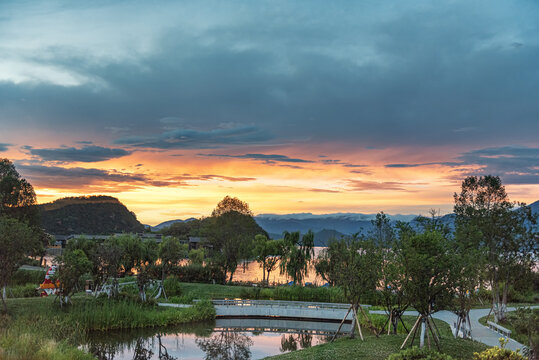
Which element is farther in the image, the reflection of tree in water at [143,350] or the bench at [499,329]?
the bench at [499,329]

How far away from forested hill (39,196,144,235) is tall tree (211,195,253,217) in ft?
101

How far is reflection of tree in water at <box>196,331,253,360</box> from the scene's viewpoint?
16.9m

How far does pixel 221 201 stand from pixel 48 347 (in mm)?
55905

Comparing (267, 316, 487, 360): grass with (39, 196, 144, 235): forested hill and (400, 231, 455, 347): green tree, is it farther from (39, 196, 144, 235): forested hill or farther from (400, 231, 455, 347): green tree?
(39, 196, 144, 235): forested hill

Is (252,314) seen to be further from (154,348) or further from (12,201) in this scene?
(12,201)

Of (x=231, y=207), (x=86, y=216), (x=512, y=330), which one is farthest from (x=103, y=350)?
(x=86, y=216)

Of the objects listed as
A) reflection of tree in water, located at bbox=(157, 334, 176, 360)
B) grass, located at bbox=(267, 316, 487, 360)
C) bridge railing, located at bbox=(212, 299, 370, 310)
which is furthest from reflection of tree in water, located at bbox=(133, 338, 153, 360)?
bridge railing, located at bbox=(212, 299, 370, 310)

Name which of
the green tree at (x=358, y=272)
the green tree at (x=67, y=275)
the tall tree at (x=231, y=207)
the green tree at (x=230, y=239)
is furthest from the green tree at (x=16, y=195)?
the green tree at (x=358, y=272)

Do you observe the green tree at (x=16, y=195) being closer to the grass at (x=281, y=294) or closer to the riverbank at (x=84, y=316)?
the grass at (x=281, y=294)

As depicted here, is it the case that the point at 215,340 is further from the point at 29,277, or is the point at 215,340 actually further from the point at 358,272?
the point at 29,277

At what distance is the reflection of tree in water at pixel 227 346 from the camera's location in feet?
55.5

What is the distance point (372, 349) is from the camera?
13703 millimetres

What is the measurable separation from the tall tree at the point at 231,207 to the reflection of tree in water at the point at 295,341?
4605 cm

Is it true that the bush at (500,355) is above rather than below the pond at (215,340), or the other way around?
above
